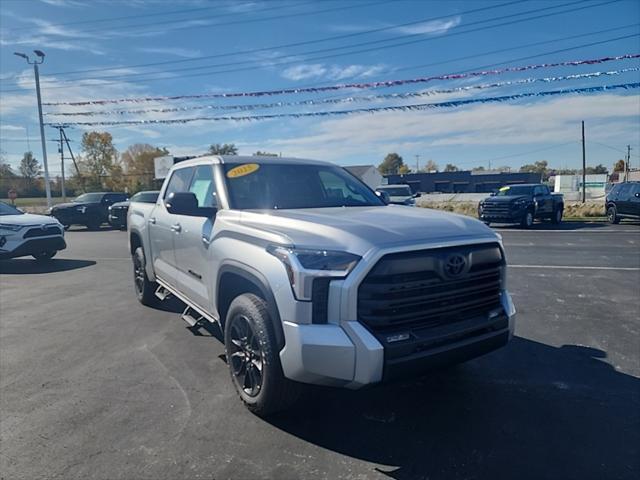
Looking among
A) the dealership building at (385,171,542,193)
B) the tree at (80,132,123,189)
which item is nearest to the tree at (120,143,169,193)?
the tree at (80,132,123,189)

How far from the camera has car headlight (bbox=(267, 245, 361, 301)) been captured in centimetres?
257

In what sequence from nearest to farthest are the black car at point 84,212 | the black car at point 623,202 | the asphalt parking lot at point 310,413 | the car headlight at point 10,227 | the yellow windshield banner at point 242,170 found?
1. the asphalt parking lot at point 310,413
2. the yellow windshield banner at point 242,170
3. the car headlight at point 10,227
4. the black car at point 623,202
5. the black car at point 84,212

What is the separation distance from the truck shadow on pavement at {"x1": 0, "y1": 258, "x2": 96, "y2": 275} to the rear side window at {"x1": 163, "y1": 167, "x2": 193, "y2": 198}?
5559 millimetres

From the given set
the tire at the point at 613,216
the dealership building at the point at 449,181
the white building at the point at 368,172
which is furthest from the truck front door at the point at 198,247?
the dealership building at the point at 449,181

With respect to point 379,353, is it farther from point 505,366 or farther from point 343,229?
point 505,366

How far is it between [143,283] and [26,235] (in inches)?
201

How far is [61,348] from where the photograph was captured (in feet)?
15.0

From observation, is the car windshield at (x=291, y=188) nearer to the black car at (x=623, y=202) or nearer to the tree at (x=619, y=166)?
the black car at (x=623, y=202)

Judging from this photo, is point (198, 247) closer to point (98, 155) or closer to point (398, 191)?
point (398, 191)

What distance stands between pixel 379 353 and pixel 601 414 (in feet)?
6.32

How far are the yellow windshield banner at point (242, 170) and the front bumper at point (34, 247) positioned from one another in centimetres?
768

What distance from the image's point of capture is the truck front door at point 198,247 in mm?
3766

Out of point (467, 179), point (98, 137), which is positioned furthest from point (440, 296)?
point (467, 179)

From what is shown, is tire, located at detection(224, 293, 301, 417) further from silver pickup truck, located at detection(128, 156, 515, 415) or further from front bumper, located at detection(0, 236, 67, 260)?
front bumper, located at detection(0, 236, 67, 260)
